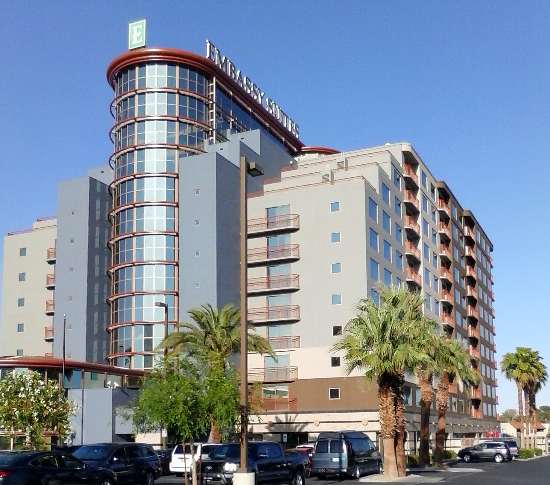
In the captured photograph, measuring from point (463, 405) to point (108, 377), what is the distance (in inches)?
2205

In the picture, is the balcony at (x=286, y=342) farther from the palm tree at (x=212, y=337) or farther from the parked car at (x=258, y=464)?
the parked car at (x=258, y=464)

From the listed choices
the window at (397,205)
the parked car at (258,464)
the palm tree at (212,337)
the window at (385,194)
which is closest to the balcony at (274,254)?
the window at (385,194)

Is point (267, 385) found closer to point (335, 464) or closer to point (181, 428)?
point (335, 464)

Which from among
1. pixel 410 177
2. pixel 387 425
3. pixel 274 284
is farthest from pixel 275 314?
pixel 387 425

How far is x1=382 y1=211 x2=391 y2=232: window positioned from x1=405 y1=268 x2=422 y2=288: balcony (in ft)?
24.0

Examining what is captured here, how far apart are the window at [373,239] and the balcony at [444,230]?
29.2 metres

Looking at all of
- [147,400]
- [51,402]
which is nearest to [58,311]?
[51,402]

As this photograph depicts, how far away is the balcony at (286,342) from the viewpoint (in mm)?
74938

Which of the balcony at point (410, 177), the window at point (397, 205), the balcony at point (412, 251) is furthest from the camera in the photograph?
the balcony at point (410, 177)

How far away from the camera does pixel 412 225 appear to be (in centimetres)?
9194

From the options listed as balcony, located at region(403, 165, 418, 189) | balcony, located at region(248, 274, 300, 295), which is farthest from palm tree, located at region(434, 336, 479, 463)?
balcony, located at region(403, 165, 418, 189)

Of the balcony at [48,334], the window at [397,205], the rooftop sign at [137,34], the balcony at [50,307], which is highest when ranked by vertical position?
the rooftop sign at [137,34]

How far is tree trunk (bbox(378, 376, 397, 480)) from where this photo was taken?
143ft

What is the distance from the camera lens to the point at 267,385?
75.4 metres
